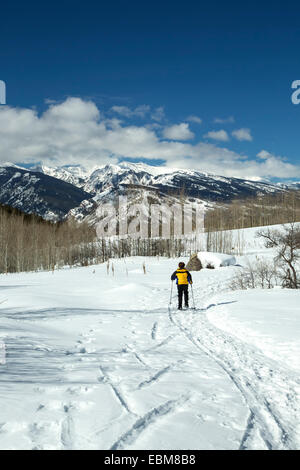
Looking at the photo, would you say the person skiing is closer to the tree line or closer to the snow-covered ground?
the snow-covered ground

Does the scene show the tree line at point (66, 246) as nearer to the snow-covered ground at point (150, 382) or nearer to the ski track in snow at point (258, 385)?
the snow-covered ground at point (150, 382)

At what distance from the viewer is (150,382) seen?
4.83 m

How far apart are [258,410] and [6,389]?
10.8 feet

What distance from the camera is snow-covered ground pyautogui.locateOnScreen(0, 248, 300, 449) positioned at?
10.9 feet

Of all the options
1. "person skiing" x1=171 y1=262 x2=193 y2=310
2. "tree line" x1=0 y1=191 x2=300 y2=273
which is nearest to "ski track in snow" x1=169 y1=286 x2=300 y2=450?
"person skiing" x1=171 y1=262 x2=193 y2=310

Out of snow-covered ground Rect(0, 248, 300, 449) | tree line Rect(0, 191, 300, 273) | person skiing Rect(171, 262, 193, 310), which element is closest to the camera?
snow-covered ground Rect(0, 248, 300, 449)

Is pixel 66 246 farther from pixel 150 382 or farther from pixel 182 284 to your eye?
pixel 150 382

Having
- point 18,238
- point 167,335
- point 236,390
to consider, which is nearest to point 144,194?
point 18,238

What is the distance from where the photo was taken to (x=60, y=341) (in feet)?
23.3

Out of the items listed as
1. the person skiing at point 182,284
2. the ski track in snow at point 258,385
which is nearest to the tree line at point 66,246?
the person skiing at point 182,284

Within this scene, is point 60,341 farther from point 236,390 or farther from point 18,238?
point 18,238

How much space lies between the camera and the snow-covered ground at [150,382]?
3311mm

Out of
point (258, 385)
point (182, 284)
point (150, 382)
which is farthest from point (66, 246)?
point (258, 385)

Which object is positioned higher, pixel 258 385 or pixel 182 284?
pixel 182 284
